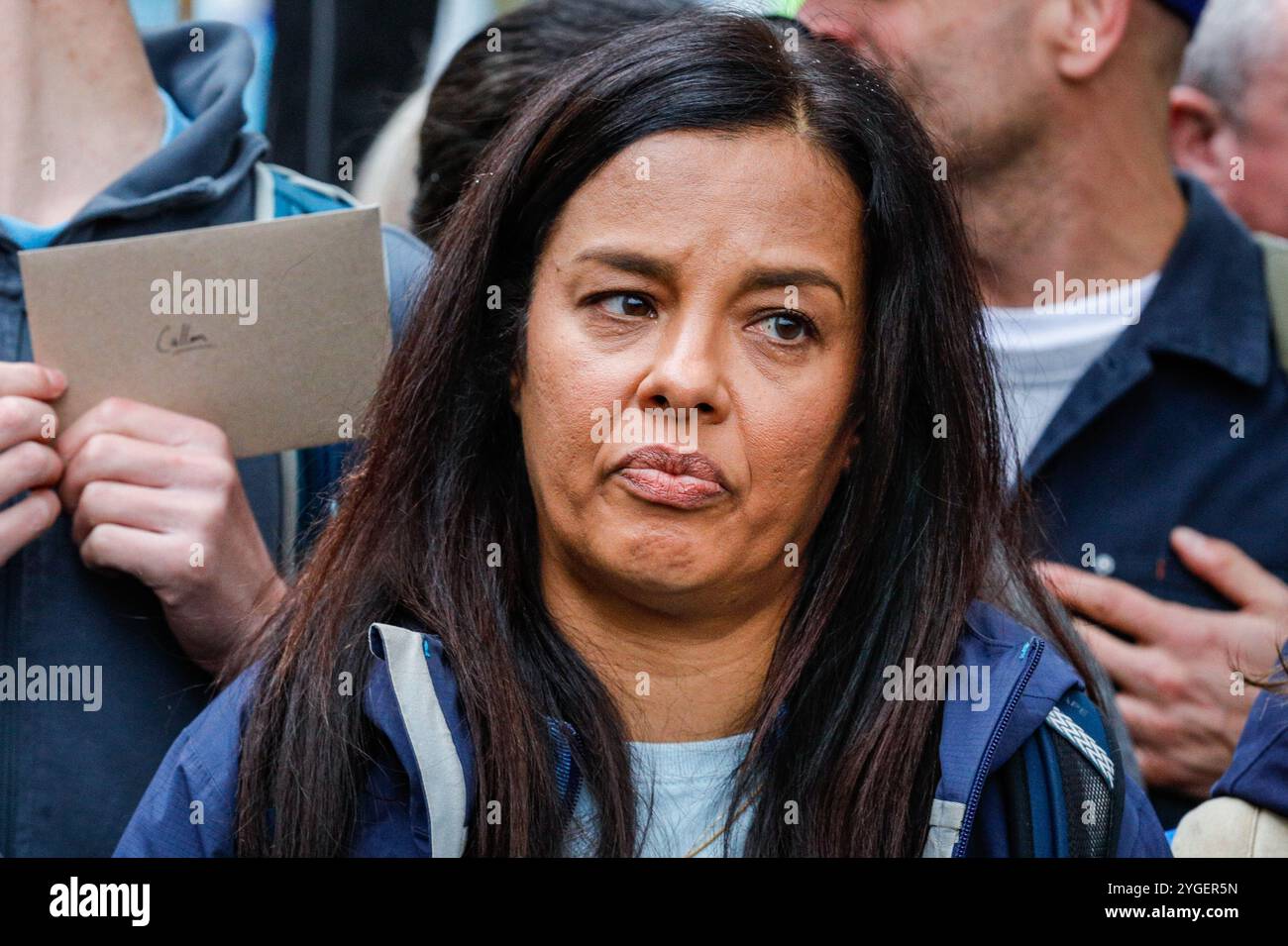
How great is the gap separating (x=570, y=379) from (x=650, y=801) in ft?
1.83

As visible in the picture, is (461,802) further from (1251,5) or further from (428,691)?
(1251,5)

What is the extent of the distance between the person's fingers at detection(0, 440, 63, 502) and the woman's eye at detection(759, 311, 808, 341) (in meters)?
1.02

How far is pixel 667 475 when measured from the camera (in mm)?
2004

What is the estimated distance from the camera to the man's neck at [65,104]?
8.02 ft

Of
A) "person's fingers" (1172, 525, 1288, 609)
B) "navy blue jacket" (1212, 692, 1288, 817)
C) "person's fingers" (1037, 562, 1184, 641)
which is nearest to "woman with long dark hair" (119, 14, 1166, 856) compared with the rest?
"navy blue jacket" (1212, 692, 1288, 817)

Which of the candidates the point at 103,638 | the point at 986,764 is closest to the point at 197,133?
the point at 103,638

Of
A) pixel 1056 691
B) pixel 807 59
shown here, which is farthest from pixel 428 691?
pixel 807 59

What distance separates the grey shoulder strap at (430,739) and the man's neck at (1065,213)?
1.88m

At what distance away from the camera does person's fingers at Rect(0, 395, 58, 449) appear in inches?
87.7

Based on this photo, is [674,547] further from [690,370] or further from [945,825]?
[945,825]

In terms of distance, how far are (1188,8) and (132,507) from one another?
2677 millimetres
